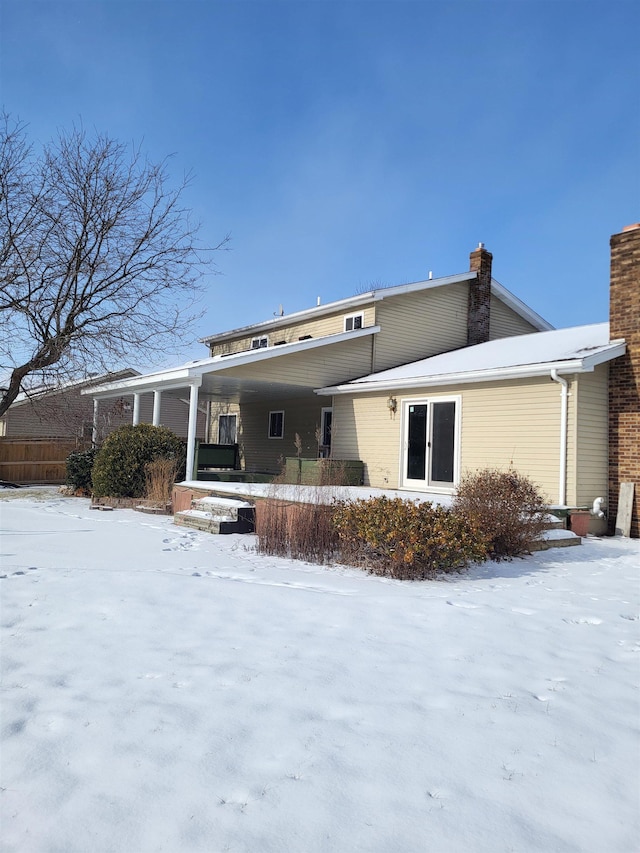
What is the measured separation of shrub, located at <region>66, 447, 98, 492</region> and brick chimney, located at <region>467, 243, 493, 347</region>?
38.2ft

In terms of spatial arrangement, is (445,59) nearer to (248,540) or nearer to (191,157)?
(191,157)

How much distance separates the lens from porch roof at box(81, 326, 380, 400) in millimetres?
13555

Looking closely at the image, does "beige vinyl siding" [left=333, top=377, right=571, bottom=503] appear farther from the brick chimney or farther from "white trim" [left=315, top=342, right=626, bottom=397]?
the brick chimney

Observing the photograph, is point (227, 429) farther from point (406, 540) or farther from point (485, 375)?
point (406, 540)

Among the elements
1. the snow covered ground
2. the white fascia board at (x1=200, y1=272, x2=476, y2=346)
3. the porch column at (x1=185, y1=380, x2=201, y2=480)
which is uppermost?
the white fascia board at (x1=200, y1=272, x2=476, y2=346)

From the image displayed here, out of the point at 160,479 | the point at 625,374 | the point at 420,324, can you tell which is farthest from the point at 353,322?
the point at 625,374

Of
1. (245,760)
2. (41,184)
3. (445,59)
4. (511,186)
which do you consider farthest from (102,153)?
(245,760)

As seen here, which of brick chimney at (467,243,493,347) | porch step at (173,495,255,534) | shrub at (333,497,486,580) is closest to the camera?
shrub at (333,497,486,580)

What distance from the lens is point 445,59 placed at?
12461mm

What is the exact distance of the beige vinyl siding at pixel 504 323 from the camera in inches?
733

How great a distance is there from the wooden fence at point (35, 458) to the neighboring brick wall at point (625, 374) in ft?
49.0

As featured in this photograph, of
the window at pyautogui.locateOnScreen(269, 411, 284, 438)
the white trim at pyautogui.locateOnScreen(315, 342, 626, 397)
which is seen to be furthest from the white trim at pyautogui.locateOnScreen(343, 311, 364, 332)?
the window at pyautogui.locateOnScreen(269, 411, 284, 438)

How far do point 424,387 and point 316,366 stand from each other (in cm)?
332

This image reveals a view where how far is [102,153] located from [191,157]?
7.61ft
